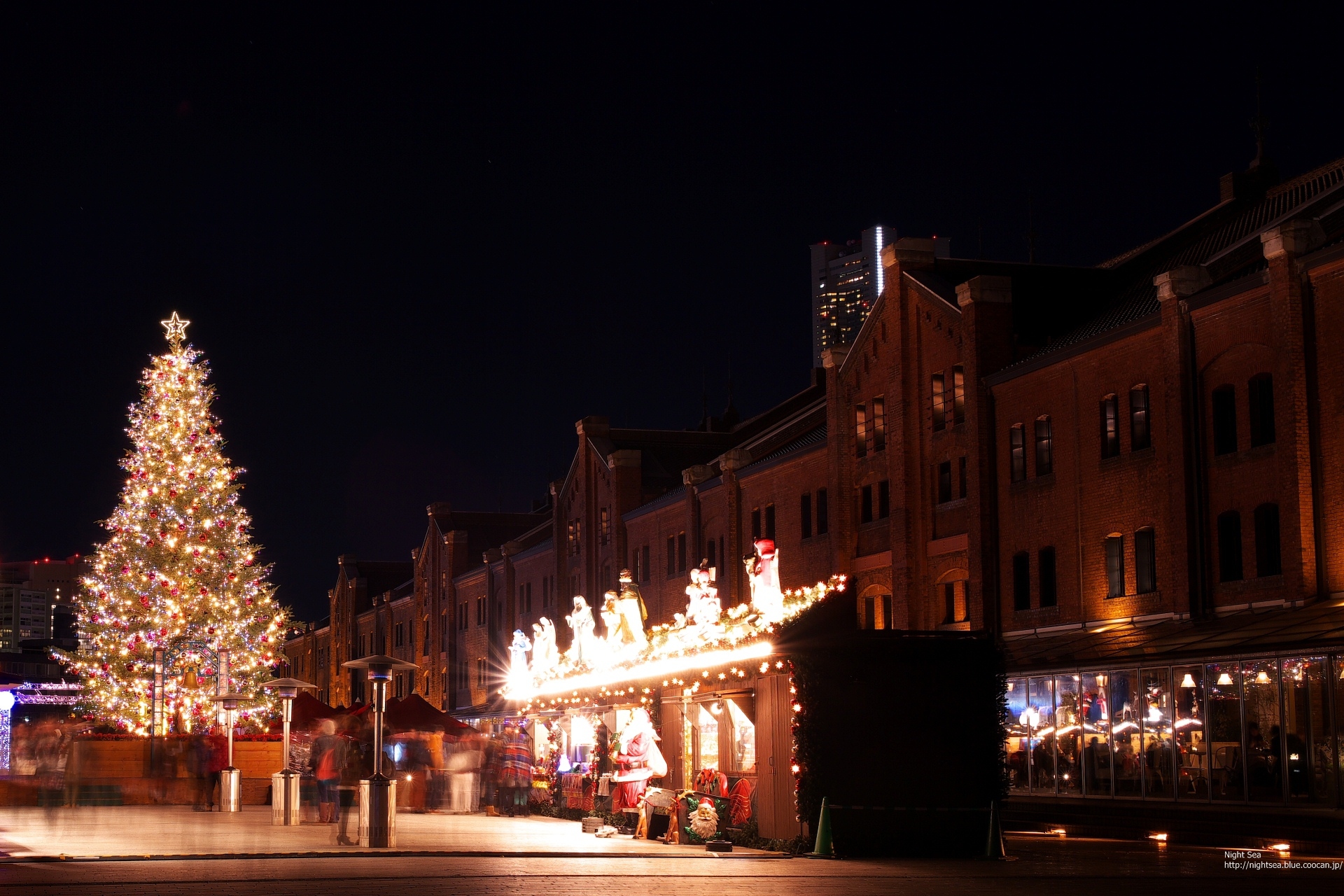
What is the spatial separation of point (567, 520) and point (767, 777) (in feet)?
147

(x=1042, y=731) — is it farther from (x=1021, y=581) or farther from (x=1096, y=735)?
(x=1021, y=581)

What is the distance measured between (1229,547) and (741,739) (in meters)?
11.7

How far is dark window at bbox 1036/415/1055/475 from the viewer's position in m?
37.2

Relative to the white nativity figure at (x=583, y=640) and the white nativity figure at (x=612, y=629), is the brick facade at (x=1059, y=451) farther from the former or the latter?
the white nativity figure at (x=583, y=640)

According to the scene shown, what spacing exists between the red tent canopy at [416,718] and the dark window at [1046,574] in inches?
587

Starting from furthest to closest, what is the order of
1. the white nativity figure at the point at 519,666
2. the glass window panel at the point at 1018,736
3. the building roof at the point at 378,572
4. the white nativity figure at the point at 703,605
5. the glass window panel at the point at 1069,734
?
1. the building roof at the point at 378,572
2. the white nativity figure at the point at 519,666
3. the glass window panel at the point at 1018,736
4. the glass window panel at the point at 1069,734
5. the white nativity figure at the point at 703,605

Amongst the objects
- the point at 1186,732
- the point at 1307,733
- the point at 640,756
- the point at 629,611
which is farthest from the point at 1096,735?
the point at 640,756

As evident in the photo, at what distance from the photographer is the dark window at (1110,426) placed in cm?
3475

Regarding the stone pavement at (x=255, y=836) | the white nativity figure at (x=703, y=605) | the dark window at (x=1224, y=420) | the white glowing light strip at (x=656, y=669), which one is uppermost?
the dark window at (x=1224, y=420)

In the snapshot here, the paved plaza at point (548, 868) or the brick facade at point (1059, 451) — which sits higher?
the brick facade at point (1059, 451)

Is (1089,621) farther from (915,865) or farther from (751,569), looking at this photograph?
(915,865)

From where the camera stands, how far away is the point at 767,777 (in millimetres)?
24203

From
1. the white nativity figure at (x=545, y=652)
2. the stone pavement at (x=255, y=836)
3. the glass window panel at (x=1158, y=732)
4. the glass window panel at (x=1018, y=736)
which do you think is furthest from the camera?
the white nativity figure at (x=545, y=652)

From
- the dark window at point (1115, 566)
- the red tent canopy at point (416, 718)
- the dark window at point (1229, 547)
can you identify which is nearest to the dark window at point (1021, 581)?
the dark window at point (1115, 566)
